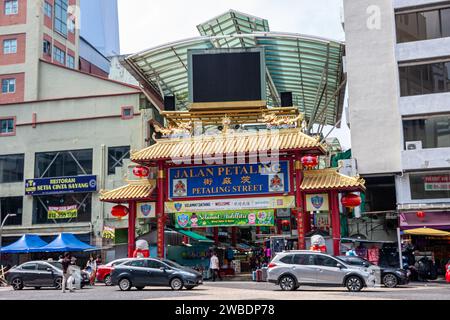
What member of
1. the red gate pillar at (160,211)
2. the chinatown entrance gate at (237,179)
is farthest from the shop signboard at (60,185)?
the red gate pillar at (160,211)

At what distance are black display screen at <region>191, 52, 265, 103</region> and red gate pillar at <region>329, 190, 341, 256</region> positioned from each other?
269 inches

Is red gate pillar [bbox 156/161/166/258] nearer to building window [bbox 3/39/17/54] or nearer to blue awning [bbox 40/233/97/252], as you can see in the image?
blue awning [bbox 40/233/97/252]

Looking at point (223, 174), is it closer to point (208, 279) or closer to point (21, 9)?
point (208, 279)

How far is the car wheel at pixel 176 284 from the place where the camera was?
2141cm

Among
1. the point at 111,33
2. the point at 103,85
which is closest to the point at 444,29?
the point at 103,85

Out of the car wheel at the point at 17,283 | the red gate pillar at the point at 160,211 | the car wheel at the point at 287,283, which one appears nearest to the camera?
the car wheel at the point at 287,283

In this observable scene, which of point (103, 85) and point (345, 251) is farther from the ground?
point (103, 85)

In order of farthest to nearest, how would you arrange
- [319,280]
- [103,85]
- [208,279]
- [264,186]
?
1. [103,85]
2. [208,279]
3. [264,186]
4. [319,280]

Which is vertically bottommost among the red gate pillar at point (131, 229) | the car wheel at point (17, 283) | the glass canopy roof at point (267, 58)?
the car wheel at point (17, 283)

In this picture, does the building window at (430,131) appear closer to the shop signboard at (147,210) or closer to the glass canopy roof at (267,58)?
the glass canopy roof at (267,58)

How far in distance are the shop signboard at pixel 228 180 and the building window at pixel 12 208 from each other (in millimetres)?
16717

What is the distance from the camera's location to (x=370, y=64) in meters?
34.2

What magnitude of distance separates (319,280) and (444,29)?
20.6 m

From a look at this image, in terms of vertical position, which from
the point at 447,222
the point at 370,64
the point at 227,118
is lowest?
the point at 447,222
